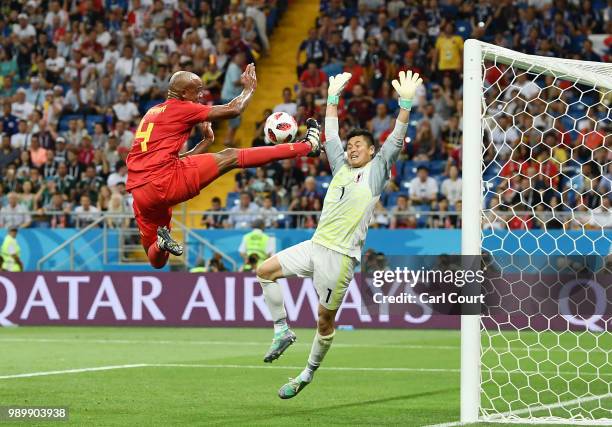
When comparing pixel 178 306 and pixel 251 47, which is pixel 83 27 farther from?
pixel 178 306

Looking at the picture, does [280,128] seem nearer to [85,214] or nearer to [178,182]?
[178,182]

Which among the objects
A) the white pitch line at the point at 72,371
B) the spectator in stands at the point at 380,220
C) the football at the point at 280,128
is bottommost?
the white pitch line at the point at 72,371

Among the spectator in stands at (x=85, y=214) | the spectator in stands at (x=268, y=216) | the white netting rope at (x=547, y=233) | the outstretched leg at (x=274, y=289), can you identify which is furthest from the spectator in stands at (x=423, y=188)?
the outstretched leg at (x=274, y=289)

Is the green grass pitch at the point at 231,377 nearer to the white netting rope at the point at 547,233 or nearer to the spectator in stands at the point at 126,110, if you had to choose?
the white netting rope at the point at 547,233

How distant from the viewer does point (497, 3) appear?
83.2ft

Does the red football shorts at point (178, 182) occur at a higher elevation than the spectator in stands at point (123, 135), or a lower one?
lower

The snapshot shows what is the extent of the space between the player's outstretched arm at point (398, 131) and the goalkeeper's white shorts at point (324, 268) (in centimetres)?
70

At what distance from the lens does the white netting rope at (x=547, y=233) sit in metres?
10.3

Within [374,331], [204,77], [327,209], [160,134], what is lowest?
[374,331]

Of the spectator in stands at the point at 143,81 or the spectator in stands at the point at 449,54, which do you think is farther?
the spectator in stands at the point at 143,81

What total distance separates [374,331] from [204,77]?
340 inches

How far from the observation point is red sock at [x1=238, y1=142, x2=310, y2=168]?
1020 cm

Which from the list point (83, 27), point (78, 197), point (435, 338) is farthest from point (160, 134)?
point (83, 27)
